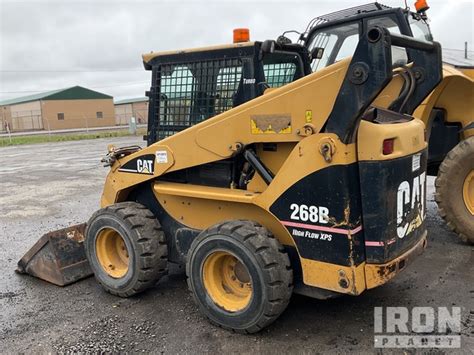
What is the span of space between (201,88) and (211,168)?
0.76 m

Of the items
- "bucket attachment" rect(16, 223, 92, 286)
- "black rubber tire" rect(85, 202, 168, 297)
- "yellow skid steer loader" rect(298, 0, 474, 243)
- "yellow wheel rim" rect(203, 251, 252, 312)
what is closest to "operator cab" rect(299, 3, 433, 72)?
"yellow skid steer loader" rect(298, 0, 474, 243)

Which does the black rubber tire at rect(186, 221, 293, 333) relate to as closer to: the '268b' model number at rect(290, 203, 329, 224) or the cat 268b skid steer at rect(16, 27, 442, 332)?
the cat 268b skid steer at rect(16, 27, 442, 332)

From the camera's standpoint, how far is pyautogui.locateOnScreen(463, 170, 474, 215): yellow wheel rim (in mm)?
4953

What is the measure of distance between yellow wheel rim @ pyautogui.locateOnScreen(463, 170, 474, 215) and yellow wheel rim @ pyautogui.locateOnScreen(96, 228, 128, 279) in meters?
3.53

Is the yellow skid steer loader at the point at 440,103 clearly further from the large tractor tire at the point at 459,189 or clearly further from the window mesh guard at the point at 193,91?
the window mesh guard at the point at 193,91

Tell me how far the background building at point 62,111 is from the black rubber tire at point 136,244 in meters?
52.0

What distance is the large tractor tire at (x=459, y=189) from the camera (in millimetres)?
4906

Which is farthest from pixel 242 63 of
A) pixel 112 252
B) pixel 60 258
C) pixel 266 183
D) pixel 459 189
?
pixel 459 189

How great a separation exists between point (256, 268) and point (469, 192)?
3.04m

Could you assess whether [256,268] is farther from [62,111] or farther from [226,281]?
[62,111]

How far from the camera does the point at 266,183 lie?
11.1 ft

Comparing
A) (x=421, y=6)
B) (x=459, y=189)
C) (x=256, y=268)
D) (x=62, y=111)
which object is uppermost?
(x=62, y=111)

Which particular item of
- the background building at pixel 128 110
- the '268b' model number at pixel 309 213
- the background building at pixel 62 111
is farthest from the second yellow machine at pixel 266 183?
the background building at pixel 128 110

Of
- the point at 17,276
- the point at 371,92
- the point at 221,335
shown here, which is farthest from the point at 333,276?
the point at 17,276
